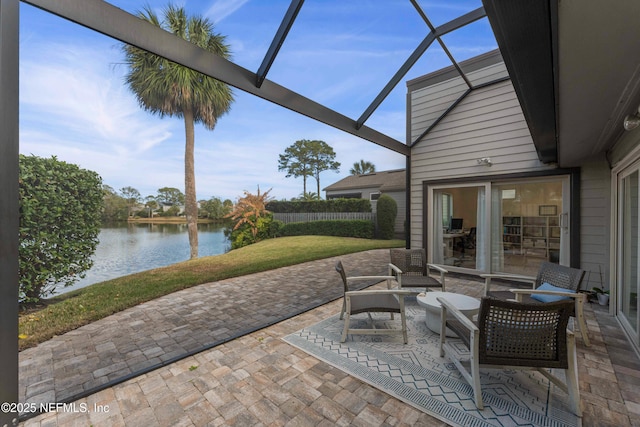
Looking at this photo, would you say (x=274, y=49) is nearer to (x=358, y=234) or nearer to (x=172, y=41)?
(x=172, y=41)

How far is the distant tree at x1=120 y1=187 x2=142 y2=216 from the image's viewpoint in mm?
4746

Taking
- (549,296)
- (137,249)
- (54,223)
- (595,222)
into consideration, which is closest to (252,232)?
(137,249)

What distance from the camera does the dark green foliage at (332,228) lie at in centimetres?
1273

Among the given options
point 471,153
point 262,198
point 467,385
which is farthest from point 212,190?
point 467,385

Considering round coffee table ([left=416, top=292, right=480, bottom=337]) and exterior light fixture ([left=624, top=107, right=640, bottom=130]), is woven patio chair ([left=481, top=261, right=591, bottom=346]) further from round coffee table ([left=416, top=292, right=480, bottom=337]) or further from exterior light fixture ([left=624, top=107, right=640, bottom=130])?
exterior light fixture ([left=624, top=107, right=640, bottom=130])

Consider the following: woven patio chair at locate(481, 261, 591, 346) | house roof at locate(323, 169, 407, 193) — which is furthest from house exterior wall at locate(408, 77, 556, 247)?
house roof at locate(323, 169, 407, 193)

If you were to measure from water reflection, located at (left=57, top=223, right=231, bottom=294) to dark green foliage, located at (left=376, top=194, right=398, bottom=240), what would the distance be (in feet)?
26.3

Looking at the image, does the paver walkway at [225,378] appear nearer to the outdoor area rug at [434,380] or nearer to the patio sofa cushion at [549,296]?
the outdoor area rug at [434,380]

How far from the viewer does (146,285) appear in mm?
4957

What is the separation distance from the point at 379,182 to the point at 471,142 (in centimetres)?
1090

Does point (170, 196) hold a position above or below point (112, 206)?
above

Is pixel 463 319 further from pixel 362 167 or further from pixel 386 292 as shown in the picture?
pixel 362 167

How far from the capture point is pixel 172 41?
7.23 ft

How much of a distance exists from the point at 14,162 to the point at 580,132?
16.8 ft
